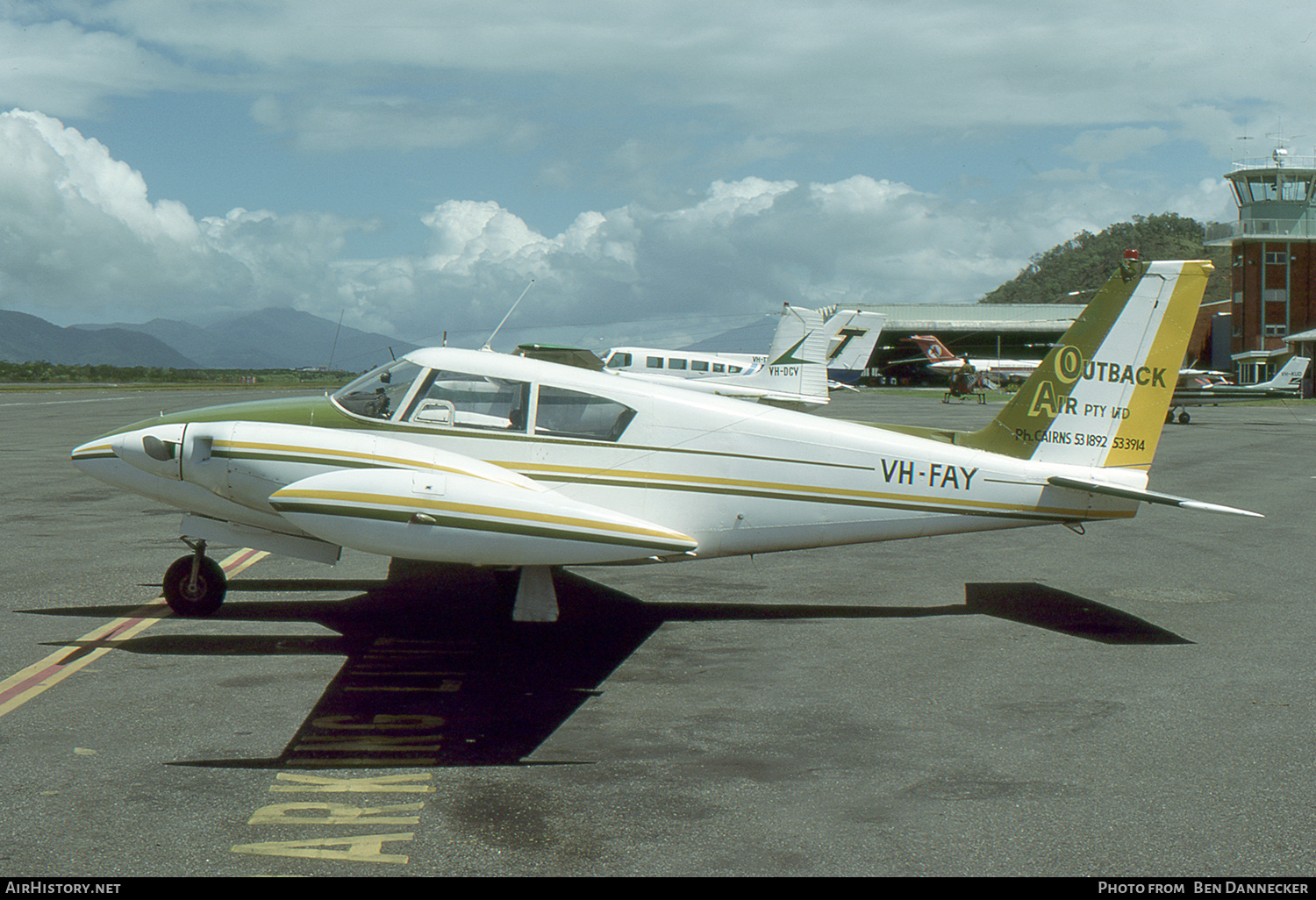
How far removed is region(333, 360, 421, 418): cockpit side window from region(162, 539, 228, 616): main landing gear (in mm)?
1682

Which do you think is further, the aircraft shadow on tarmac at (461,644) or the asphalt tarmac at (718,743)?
the aircraft shadow on tarmac at (461,644)

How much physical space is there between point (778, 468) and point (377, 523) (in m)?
3.18

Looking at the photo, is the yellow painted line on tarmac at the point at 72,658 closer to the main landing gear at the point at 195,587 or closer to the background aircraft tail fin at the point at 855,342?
the main landing gear at the point at 195,587

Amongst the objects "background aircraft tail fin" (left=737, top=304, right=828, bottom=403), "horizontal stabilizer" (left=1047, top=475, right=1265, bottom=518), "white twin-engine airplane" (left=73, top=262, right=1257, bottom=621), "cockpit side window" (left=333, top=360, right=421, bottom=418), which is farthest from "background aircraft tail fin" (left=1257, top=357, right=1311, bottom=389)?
"cockpit side window" (left=333, top=360, right=421, bottom=418)

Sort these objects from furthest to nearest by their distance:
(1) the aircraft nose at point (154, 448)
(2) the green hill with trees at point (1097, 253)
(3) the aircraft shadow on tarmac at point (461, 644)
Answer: (2) the green hill with trees at point (1097, 253) < (1) the aircraft nose at point (154, 448) < (3) the aircraft shadow on tarmac at point (461, 644)

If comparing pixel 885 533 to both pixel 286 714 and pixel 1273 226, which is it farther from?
pixel 1273 226

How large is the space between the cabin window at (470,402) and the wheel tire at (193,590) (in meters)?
2.22

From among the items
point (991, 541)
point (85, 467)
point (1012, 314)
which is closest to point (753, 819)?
point (85, 467)

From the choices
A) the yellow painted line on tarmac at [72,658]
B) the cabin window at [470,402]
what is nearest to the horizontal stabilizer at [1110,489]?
the cabin window at [470,402]

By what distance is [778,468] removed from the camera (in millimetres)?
8211

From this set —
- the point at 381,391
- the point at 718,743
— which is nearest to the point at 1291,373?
the point at 381,391

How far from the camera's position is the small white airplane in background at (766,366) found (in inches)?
1252

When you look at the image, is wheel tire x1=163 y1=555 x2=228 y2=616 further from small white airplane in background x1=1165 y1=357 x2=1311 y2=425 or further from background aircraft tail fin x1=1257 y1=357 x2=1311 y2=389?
background aircraft tail fin x1=1257 y1=357 x2=1311 y2=389

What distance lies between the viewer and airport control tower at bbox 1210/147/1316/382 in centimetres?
7538
